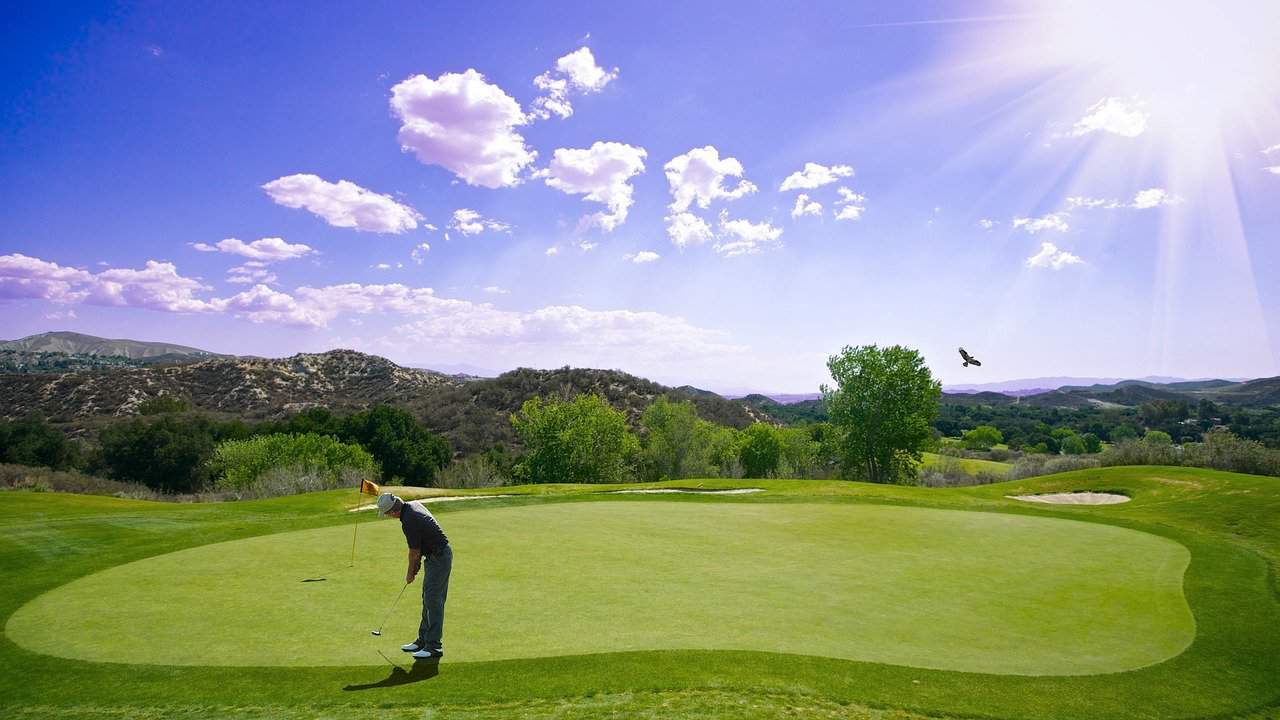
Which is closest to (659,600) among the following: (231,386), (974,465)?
(974,465)

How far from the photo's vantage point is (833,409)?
5331 cm

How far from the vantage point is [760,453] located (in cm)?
6656

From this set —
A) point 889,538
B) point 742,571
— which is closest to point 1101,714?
point 742,571

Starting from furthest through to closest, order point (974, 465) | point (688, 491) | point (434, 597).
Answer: point (974, 465) → point (688, 491) → point (434, 597)

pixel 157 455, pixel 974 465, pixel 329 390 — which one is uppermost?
pixel 329 390

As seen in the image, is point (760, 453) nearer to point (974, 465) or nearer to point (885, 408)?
point (885, 408)

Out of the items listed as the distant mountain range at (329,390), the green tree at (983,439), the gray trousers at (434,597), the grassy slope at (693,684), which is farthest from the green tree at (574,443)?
the green tree at (983,439)

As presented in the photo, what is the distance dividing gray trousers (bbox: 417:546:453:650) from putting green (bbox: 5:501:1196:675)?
0.37 meters

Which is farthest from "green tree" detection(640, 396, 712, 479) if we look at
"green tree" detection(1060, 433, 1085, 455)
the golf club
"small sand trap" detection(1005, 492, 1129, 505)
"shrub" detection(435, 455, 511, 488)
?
the golf club

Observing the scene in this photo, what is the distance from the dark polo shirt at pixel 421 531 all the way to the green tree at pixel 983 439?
10059cm

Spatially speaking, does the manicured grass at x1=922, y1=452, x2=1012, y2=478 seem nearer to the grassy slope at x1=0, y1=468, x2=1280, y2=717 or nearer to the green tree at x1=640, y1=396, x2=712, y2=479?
the green tree at x1=640, y1=396, x2=712, y2=479

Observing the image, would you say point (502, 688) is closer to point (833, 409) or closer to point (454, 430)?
point (833, 409)

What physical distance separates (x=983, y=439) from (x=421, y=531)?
10316cm

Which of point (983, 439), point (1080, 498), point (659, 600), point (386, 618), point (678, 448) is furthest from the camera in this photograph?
point (983, 439)
